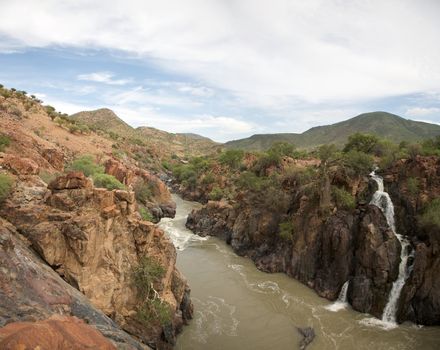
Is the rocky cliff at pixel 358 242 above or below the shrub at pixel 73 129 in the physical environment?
below

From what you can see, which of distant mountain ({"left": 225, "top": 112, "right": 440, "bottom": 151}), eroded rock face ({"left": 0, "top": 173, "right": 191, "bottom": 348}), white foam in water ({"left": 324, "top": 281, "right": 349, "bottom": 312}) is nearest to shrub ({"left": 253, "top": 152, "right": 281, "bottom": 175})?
white foam in water ({"left": 324, "top": 281, "right": 349, "bottom": 312})

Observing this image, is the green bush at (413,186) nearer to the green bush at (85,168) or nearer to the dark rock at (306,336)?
the dark rock at (306,336)

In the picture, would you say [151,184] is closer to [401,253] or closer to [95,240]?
[401,253]

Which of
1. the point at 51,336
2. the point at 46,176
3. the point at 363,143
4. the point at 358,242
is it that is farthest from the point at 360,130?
the point at 51,336

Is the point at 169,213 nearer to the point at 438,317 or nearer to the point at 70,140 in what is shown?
the point at 70,140

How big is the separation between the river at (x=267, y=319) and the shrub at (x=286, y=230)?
2.56 m

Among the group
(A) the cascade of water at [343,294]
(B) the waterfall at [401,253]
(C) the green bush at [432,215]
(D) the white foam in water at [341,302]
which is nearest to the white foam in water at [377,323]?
(B) the waterfall at [401,253]

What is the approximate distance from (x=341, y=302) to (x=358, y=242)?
3.52 meters

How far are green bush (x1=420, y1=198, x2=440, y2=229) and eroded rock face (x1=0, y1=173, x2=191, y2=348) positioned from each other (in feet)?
43.8

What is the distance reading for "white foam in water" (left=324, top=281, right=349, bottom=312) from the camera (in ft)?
63.6

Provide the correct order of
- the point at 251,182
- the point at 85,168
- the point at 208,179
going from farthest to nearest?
the point at 208,179
the point at 251,182
the point at 85,168

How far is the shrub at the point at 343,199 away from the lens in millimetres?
21984

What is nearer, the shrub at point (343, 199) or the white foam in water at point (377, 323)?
the white foam in water at point (377, 323)

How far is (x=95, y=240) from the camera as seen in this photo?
1242cm
